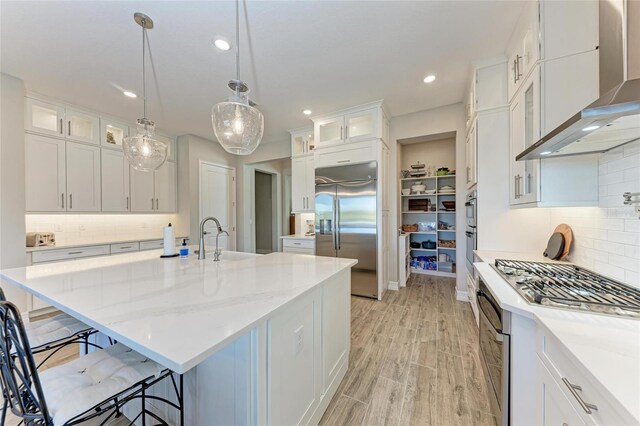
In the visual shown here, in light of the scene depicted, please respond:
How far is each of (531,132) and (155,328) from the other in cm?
269

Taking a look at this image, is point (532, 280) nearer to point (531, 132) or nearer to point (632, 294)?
point (632, 294)

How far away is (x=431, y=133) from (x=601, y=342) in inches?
133

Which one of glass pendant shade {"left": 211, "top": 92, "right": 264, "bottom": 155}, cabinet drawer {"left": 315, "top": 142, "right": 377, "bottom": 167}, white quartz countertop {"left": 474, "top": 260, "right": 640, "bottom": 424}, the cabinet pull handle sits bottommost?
the cabinet pull handle

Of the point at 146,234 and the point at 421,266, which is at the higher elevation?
the point at 146,234

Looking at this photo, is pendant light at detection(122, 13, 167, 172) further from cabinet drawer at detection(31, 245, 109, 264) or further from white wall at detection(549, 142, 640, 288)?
white wall at detection(549, 142, 640, 288)

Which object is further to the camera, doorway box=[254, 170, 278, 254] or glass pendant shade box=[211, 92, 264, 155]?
doorway box=[254, 170, 278, 254]

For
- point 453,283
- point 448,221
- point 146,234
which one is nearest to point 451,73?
point 448,221

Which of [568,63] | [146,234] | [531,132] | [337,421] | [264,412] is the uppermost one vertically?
[568,63]

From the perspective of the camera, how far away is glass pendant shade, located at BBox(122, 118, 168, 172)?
2262 mm

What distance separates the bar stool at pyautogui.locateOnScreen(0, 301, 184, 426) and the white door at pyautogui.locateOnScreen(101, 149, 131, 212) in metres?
3.52

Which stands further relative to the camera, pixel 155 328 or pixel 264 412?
pixel 264 412

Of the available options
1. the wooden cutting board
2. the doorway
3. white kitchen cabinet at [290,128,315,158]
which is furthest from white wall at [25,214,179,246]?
the wooden cutting board

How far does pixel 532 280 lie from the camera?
136 centimetres

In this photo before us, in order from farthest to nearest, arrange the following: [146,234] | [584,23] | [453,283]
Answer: [146,234]
[453,283]
[584,23]
